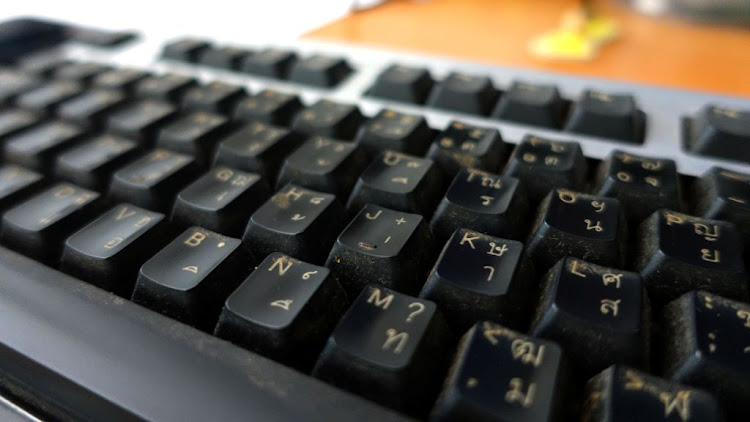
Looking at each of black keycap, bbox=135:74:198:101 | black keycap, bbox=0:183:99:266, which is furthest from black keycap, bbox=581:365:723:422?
black keycap, bbox=135:74:198:101

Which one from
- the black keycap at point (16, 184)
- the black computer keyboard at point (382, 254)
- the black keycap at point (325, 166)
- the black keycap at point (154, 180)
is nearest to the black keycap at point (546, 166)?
the black computer keyboard at point (382, 254)

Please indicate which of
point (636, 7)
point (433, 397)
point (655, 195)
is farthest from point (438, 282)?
point (636, 7)

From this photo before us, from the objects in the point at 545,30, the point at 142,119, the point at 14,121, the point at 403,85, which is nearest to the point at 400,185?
the point at 403,85

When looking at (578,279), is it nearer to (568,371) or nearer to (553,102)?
(568,371)

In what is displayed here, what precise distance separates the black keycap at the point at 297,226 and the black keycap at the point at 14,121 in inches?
11.0

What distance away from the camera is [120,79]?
513 mm

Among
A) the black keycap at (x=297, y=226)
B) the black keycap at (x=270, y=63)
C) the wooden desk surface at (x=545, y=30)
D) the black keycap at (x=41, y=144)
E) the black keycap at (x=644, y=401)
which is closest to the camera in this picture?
the black keycap at (x=644, y=401)

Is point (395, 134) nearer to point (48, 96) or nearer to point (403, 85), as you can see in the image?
point (403, 85)

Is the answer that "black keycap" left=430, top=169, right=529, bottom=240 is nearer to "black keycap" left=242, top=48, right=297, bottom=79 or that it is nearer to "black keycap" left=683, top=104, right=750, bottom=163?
"black keycap" left=683, top=104, right=750, bottom=163

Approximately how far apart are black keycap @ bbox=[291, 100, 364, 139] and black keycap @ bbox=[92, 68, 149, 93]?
197 millimetres

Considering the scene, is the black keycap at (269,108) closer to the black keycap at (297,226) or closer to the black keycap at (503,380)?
the black keycap at (297,226)

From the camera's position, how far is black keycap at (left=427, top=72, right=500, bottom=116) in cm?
44

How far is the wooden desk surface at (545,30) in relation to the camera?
2.06 feet

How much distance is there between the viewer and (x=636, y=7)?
2.98 ft
